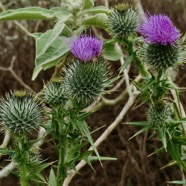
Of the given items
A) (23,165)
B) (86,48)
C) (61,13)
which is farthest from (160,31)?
(23,165)

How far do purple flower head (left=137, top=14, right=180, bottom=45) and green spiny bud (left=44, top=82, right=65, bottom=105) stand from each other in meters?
0.43

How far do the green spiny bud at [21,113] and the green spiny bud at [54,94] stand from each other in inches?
2.9

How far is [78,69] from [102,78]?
11 cm

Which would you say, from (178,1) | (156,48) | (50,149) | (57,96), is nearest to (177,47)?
(156,48)

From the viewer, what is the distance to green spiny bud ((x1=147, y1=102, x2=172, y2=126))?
7.39 ft

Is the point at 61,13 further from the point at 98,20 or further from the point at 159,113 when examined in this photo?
the point at 159,113

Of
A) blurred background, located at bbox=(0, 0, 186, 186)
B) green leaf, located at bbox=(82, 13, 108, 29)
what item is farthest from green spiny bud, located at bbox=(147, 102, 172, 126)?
blurred background, located at bbox=(0, 0, 186, 186)

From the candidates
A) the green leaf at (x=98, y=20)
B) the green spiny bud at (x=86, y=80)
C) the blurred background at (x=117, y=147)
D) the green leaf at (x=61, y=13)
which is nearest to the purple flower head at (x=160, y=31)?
the green spiny bud at (x=86, y=80)

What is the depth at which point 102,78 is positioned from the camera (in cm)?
232

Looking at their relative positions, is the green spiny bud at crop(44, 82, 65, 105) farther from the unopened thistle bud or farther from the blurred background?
the blurred background

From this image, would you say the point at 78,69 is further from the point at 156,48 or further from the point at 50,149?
the point at 50,149

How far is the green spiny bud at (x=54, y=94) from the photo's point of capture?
2.22 meters

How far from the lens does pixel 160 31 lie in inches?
89.4

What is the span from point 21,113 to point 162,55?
659mm
